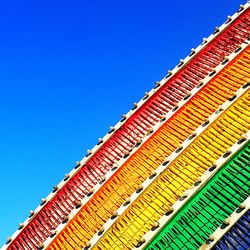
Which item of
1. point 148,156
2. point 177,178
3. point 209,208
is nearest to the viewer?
point 209,208

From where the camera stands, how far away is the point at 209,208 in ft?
53.1

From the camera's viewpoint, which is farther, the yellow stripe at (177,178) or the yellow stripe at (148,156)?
the yellow stripe at (148,156)

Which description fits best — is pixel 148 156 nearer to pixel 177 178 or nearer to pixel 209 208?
pixel 177 178

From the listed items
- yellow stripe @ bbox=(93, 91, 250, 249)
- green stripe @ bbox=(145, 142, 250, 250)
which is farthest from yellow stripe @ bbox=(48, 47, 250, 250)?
green stripe @ bbox=(145, 142, 250, 250)

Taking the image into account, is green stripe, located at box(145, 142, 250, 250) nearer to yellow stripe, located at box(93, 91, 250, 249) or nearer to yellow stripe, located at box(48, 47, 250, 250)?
yellow stripe, located at box(93, 91, 250, 249)

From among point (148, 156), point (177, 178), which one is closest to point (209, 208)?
point (177, 178)

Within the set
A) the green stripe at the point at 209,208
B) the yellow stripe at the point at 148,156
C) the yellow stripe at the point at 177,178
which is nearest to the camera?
the green stripe at the point at 209,208

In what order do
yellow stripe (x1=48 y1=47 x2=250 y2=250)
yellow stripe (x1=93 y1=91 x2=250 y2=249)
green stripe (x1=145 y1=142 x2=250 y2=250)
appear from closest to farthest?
1. green stripe (x1=145 y1=142 x2=250 y2=250)
2. yellow stripe (x1=93 y1=91 x2=250 y2=249)
3. yellow stripe (x1=48 y1=47 x2=250 y2=250)

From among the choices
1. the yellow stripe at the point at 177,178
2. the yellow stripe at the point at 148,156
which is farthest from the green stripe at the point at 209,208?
the yellow stripe at the point at 148,156

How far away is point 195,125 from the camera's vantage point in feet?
65.0

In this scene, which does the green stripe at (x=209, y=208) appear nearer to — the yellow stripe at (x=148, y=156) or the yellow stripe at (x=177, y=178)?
the yellow stripe at (x=177, y=178)

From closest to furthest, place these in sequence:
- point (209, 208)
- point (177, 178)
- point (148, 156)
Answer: point (209, 208)
point (177, 178)
point (148, 156)

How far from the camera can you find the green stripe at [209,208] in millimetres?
15859

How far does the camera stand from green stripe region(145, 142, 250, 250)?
15.9 metres
